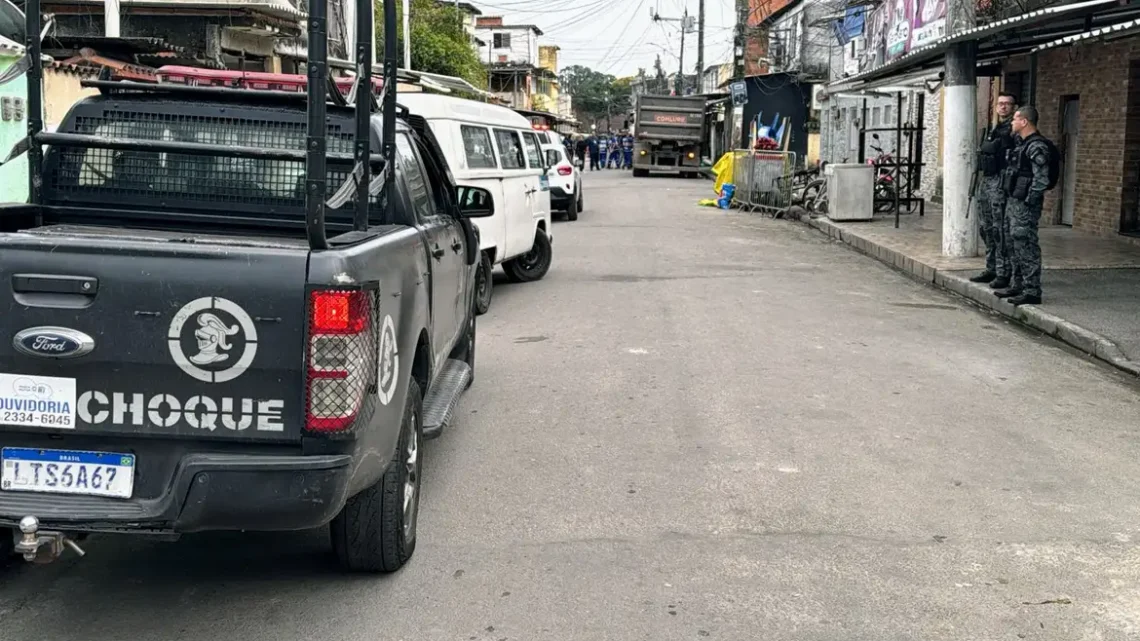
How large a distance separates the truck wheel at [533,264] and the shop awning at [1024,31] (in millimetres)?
5454

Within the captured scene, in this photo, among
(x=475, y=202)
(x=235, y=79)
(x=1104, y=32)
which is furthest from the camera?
(x=1104, y=32)

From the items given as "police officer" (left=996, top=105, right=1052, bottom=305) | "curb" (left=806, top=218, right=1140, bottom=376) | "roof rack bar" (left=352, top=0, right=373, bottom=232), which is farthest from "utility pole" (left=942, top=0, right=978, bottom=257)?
"roof rack bar" (left=352, top=0, right=373, bottom=232)

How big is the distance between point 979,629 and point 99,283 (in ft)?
10.8

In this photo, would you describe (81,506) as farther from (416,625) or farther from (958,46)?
(958,46)

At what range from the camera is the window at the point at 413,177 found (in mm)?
5414

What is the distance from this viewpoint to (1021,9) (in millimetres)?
13508

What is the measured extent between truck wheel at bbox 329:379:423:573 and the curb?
647 cm

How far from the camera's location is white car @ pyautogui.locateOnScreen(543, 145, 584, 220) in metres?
21.9

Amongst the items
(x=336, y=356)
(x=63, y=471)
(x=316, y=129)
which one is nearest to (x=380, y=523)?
(x=336, y=356)

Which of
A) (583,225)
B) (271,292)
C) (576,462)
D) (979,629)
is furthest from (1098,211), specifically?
(271,292)

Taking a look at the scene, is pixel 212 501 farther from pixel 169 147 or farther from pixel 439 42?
pixel 439 42

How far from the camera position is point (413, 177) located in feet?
18.5

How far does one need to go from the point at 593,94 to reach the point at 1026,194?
12613cm

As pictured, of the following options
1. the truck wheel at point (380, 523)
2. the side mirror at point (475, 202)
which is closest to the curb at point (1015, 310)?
the side mirror at point (475, 202)
